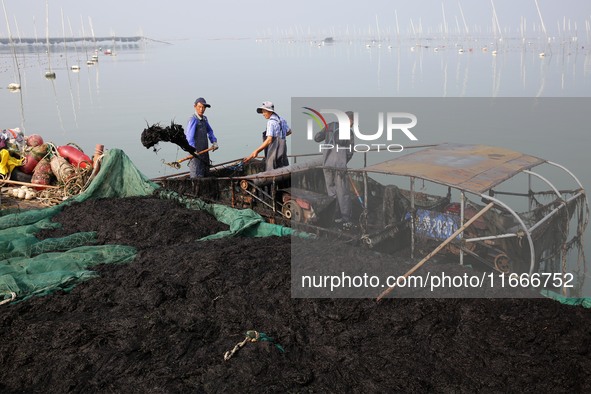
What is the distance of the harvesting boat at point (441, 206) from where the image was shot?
7.18 m

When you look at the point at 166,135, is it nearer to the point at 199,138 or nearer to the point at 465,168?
the point at 199,138

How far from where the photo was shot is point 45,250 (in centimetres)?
804

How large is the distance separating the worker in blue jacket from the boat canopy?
3.48 metres

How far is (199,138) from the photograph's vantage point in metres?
10.0

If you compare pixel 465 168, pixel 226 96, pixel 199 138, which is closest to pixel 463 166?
pixel 465 168

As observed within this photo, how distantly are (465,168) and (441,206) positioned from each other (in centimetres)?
139

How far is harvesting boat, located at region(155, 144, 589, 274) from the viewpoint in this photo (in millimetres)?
7180

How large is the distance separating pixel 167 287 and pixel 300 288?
1.49 m

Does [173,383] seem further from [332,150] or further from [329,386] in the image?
[332,150]

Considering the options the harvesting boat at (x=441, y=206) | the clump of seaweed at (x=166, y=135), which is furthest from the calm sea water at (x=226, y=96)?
the clump of seaweed at (x=166, y=135)

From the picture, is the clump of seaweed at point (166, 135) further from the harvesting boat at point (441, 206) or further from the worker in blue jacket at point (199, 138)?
the harvesting boat at point (441, 206)

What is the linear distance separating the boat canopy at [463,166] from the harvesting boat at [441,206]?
13 mm

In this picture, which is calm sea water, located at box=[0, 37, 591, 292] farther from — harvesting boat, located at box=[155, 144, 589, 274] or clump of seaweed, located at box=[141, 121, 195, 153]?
clump of seaweed, located at box=[141, 121, 195, 153]

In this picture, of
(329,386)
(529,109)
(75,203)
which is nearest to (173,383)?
(329,386)
